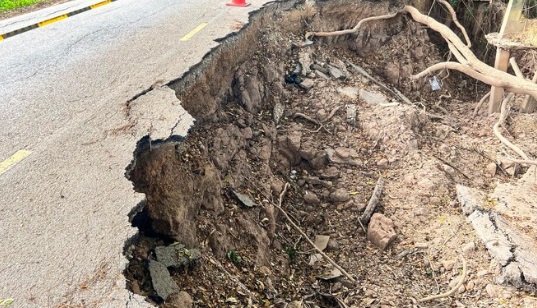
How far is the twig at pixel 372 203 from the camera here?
6.42 metres

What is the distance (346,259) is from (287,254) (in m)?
0.84

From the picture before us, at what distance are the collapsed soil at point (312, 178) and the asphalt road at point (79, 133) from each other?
33 centimetres

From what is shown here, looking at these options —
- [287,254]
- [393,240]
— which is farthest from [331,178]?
[287,254]

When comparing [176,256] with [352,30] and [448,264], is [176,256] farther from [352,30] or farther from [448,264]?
[352,30]

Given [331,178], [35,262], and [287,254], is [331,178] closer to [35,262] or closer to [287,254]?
[287,254]

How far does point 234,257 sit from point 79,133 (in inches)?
74.8

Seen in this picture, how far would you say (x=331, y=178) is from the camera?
6988 mm

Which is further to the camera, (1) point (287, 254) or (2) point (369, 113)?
(2) point (369, 113)

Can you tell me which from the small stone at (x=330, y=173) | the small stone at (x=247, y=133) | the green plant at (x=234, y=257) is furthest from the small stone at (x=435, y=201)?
the green plant at (x=234, y=257)

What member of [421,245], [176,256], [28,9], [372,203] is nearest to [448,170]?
[372,203]

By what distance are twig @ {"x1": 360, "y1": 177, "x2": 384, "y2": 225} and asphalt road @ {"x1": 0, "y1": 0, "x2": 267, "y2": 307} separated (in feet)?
9.97

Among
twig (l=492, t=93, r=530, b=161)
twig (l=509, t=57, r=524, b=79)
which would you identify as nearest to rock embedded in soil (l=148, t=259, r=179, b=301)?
twig (l=492, t=93, r=530, b=161)

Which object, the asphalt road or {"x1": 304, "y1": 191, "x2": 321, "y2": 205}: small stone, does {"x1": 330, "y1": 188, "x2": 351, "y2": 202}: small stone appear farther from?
the asphalt road

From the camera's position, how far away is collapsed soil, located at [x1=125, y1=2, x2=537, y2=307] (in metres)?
4.39
